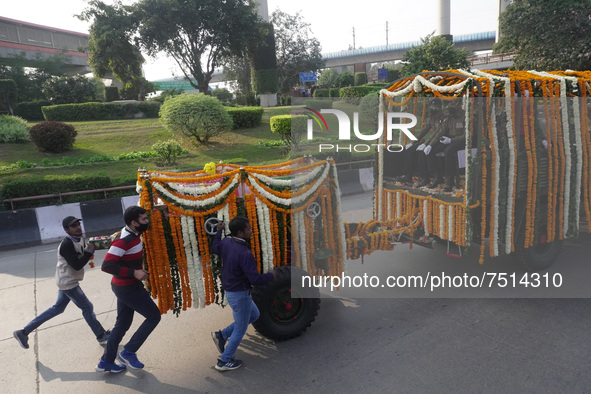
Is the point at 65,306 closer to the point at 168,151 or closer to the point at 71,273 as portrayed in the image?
the point at 71,273

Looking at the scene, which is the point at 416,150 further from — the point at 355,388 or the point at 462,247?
the point at 355,388

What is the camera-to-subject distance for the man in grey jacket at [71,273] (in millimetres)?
4484

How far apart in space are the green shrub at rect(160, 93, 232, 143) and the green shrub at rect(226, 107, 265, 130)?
3.62 metres

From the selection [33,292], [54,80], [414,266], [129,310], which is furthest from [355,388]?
[54,80]

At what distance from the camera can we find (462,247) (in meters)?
6.05

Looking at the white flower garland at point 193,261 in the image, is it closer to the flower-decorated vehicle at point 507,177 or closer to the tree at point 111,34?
the flower-decorated vehicle at point 507,177

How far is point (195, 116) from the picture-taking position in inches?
645

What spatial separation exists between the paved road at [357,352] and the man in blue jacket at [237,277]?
0.24m

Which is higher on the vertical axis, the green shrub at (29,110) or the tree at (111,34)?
the tree at (111,34)

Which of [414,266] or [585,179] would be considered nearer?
[585,179]

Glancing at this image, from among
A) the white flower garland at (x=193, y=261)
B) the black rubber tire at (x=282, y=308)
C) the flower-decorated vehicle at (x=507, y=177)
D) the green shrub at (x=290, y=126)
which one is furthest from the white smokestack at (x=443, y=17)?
the white flower garland at (x=193, y=261)

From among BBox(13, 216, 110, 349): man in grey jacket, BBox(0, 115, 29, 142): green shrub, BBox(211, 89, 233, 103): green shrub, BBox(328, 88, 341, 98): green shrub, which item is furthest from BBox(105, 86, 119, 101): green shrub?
BBox(13, 216, 110, 349): man in grey jacket

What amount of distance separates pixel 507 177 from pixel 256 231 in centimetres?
322

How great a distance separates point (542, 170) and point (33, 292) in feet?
24.3
